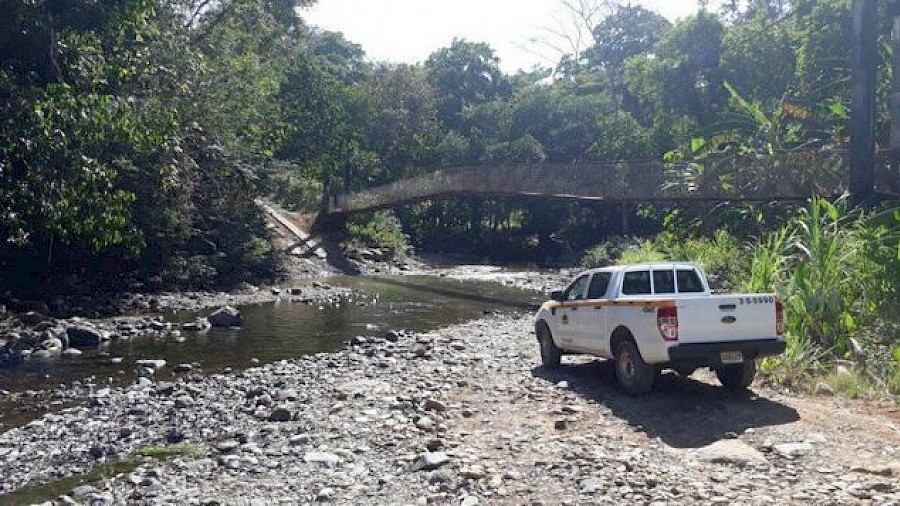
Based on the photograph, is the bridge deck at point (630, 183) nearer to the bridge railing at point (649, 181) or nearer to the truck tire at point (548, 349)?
the bridge railing at point (649, 181)

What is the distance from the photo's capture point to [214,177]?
2670 centimetres

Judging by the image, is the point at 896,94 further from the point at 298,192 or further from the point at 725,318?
the point at 298,192

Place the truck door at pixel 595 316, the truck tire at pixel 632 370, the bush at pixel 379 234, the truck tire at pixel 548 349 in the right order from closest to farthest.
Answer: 1. the truck tire at pixel 632 370
2. the truck door at pixel 595 316
3. the truck tire at pixel 548 349
4. the bush at pixel 379 234

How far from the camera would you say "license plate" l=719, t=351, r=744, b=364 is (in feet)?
28.5

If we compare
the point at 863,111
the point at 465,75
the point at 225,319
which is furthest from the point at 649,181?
the point at 465,75

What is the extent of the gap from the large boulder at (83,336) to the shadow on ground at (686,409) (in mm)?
10388

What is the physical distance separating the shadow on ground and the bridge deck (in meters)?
9.28

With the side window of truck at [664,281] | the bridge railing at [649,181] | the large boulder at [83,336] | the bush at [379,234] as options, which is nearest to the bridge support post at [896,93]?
the bridge railing at [649,181]

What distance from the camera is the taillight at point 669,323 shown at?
28.2 ft

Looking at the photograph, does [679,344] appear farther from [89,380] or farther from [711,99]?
[711,99]

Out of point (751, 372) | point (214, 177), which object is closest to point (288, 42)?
point (214, 177)

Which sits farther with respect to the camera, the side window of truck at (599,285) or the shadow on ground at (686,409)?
the side window of truck at (599,285)

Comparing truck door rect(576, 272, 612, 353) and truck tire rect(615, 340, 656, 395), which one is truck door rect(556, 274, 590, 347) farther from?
truck tire rect(615, 340, 656, 395)

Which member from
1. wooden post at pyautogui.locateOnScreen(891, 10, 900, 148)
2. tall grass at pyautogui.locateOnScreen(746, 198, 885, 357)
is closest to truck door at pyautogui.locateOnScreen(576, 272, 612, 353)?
tall grass at pyautogui.locateOnScreen(746, 198, 885, 357)
